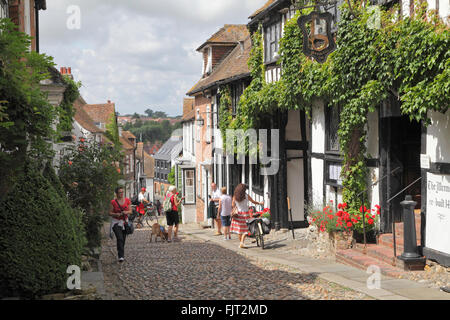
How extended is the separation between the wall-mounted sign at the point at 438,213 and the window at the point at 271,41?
319 inches

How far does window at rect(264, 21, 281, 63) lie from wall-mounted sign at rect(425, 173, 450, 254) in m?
8.11

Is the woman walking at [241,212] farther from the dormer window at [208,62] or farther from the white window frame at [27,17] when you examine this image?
the dormer window at [208,62]

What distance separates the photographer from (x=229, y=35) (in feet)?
98.1

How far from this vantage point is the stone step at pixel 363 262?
939 centimetres

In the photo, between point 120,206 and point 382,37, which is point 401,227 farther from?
point 120,206

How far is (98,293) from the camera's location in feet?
24.5

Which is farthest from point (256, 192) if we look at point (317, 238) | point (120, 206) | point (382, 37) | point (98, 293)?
point (98, 293)

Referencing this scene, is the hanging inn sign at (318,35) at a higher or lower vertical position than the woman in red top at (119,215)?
higher

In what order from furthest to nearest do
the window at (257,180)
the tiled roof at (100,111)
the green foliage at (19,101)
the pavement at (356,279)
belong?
the tiled roof at (100,111)
the window at (257,180)
the pavement at (356,279)
the green foliage at (19,101)

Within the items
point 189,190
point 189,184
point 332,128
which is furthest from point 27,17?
point 189,190

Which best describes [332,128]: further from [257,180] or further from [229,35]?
[229,35]

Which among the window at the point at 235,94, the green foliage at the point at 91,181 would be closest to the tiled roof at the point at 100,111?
the window at the point at 235,94

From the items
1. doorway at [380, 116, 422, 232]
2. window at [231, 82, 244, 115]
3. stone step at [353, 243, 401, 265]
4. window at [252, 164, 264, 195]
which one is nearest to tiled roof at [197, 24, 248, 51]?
window at [231, 82, 244, 115]

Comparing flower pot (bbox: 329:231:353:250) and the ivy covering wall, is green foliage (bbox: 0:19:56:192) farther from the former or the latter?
flower pot (bbox: 329:231:353:250)
